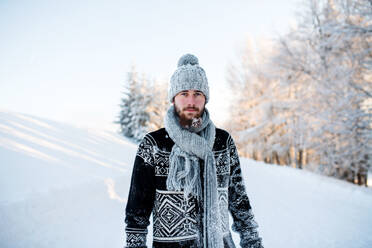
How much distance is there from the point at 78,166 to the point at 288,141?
13.3 metres

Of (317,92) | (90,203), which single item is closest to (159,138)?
(90,203)

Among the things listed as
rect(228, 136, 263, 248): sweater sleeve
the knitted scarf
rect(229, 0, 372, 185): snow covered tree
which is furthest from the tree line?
the knitted scarf

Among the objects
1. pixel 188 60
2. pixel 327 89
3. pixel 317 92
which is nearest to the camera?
pixel 188 60

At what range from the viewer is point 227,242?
1736 millimetres

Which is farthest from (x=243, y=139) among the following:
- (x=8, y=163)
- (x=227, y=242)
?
(x=227, y=242)

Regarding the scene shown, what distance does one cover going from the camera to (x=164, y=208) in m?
1.61

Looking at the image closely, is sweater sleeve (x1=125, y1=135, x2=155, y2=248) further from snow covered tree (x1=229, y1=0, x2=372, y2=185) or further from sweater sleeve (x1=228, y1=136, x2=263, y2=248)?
snow covered tree (x1=229, y1=0, x2=372, y2=185)

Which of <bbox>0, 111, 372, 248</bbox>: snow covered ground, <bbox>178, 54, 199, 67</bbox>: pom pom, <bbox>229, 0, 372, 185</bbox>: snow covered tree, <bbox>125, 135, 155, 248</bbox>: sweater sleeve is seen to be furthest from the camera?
<bbox>229, 0, 372, 185</bbox>: snow covered tree

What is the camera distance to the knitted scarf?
1.57m

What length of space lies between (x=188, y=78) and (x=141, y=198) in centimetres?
102

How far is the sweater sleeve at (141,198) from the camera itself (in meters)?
1.52

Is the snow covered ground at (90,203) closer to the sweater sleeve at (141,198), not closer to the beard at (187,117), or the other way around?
the sweater sleeve at (141,198)

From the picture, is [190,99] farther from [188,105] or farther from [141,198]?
[141,198]

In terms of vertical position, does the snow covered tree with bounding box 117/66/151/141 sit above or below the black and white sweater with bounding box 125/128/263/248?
above
